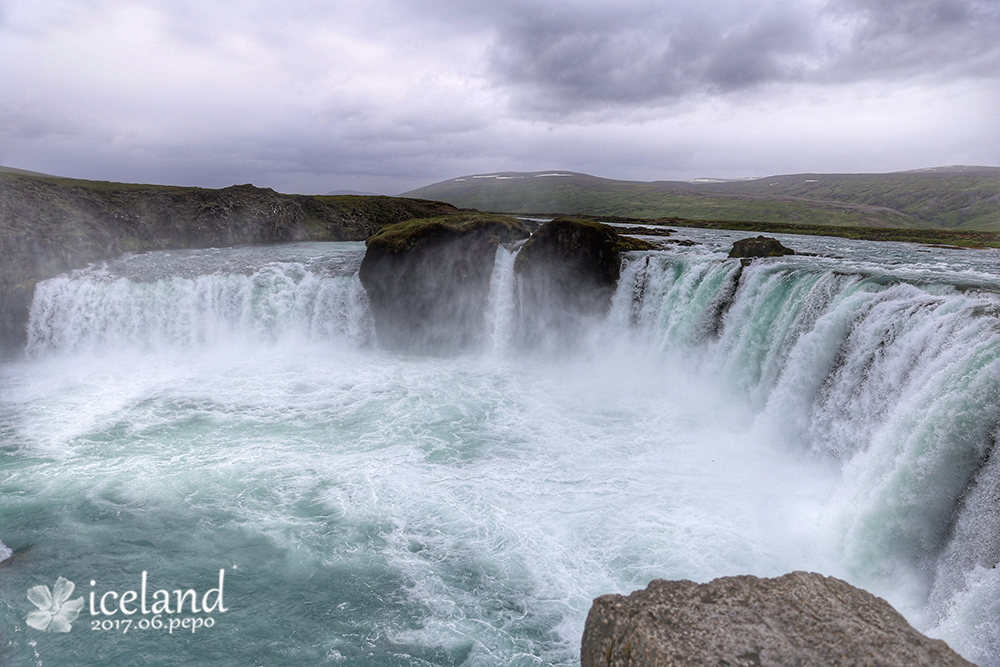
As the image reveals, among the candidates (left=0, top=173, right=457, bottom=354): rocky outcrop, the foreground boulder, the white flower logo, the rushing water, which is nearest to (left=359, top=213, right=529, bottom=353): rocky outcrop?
the rushing water

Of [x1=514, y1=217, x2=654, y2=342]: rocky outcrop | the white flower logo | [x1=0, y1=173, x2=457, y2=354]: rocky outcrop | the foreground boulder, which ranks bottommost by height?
the white flower logo

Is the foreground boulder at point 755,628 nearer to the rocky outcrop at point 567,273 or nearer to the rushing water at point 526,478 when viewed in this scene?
the rushing water at point 526,478

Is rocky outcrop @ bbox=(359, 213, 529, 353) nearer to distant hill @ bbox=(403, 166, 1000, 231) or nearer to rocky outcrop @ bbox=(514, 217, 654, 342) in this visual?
rocky outcrop @ bbox=(514, 217, 654, 342)

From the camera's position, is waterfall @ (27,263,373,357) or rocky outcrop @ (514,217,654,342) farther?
waterfall @ (27,263,373,357)

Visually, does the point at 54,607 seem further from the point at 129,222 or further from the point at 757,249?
the point at 129,222

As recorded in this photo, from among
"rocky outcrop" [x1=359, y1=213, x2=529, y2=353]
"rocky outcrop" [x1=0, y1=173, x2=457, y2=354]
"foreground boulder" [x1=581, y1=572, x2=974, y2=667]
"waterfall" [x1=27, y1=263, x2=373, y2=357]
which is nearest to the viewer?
"foreground boulder" [x1=581, y1=572, x2=974, y2=667]

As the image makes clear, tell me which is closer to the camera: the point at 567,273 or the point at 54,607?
the point at 54,607

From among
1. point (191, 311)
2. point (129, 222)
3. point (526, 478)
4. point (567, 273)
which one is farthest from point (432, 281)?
point (129, 222)

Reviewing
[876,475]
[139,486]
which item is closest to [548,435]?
[876,475]

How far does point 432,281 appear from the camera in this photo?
28109mm

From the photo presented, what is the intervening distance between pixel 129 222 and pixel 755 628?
50889mm

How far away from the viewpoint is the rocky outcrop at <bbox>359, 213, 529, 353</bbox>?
2780cm

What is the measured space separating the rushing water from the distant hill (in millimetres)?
81688

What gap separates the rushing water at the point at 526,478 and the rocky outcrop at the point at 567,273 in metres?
1.26
